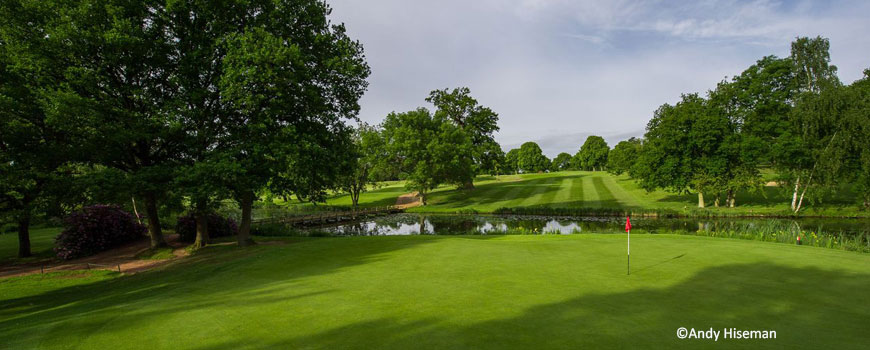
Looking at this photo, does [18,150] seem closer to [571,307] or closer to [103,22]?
[103,22]

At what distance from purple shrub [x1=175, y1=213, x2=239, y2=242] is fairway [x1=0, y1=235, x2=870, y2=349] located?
8.73 metres

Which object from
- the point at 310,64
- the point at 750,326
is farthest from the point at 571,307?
the point at 310,64

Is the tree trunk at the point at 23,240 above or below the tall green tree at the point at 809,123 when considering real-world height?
below

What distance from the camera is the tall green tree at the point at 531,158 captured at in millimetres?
125188

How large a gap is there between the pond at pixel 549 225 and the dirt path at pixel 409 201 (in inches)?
A: 326

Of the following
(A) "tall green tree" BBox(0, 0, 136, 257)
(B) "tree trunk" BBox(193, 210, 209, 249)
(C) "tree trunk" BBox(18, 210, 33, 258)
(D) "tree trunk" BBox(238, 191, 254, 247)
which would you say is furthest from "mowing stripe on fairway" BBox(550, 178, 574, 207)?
(C) "tree trunk" BBox(18, 210, 33, 258)

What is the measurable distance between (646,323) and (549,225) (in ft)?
94.3

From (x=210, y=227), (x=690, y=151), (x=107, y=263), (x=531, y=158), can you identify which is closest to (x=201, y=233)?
(x=107, y=263)

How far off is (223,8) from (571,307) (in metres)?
18.8

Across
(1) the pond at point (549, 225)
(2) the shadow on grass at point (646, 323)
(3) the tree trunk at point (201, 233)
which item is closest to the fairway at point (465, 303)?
(2) the shadow on grass at point (646, 323)

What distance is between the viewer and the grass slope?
117ft

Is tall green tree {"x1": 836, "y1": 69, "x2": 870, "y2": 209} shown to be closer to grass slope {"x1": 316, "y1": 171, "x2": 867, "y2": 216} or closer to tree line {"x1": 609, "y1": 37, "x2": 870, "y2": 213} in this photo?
tree line {"x1": 609, "y1": 37, "x2": 870, "y2": 213}

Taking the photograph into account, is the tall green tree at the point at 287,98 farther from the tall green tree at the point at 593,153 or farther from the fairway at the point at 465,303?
the tall green tree at the point at 593,153

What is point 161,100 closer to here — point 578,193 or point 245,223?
point 245,223
